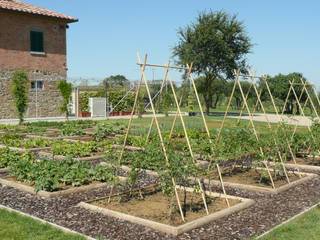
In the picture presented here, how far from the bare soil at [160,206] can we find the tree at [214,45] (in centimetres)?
2256

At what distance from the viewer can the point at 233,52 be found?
29094mm

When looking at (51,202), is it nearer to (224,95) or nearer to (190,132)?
(190,132)

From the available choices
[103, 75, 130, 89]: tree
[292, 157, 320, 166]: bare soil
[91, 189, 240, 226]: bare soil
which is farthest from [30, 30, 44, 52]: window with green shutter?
[91, 189, 240, 226]: bare soil

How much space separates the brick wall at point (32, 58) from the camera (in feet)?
77.5

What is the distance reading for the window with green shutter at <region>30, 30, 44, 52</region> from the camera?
81.8ft

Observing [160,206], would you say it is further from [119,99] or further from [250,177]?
[119,99]

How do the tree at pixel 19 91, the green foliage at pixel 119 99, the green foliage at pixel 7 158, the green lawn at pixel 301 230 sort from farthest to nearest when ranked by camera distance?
1. the green foliage at pixel 119 99
2. the tree at pixel 19 91
3. the green foliage at pixel 7 158
4. the green lawn at pixel 301 230

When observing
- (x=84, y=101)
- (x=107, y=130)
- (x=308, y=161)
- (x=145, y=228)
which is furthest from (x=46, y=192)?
(x=84, y=101)

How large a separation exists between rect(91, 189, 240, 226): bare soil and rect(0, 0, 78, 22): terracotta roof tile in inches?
788

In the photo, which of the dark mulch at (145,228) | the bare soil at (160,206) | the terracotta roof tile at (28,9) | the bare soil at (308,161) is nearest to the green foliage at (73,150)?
the dark mulch at (145,228)

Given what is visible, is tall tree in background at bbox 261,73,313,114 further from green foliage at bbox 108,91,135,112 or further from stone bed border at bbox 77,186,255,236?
stone bed border at bbox 77,186,255,236

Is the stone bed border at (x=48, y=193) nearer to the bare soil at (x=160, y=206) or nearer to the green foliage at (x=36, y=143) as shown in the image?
the bare soil at (x=160, y=206)

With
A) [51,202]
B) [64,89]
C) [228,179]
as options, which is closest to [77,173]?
[51,202]

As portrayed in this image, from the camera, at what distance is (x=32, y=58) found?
25.0 m
